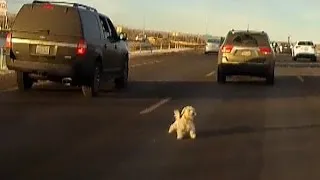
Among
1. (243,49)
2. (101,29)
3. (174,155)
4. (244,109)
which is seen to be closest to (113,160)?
(174,155)

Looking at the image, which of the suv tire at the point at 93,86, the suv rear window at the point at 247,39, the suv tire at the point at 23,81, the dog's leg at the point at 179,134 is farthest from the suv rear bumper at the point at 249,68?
the dog's leg at the point at 179,134

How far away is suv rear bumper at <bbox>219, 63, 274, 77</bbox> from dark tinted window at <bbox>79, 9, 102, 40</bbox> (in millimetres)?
7408

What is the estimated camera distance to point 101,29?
18391mm

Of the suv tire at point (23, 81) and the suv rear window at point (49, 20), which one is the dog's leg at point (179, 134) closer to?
the suv rear window at point (49, 20)

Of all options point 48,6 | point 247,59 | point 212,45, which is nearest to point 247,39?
point 247,59

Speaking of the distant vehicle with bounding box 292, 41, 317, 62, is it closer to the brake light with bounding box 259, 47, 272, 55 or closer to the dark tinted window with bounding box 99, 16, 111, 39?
the brake light with bounding box 259, 47, 272, 55

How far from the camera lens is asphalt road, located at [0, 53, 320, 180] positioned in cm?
875

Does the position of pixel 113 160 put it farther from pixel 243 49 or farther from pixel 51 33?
Result: pixel 243 49

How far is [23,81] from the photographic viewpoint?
17.8 m

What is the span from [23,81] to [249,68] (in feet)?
29.7

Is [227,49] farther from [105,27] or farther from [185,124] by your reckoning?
[185,124]

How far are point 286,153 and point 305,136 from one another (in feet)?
6.41

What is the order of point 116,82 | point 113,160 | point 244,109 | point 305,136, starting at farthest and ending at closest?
1. point 116,82
2. point 244,109
3. point 305,136
4. point 113,160

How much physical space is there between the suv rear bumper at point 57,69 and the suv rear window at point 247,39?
9020 mm
